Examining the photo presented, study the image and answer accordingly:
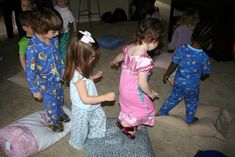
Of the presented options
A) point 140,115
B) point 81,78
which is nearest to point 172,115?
point 140,115

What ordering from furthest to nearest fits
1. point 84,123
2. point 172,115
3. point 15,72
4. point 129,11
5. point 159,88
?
1. point 129,11
2. point 15,72
3. point 159,88
4. point 172,115
5. point 84,123

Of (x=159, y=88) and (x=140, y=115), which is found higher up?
(x=140, y=115)

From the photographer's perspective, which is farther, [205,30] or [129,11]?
[129,11]

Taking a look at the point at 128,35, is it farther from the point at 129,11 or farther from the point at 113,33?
the point at 129,11

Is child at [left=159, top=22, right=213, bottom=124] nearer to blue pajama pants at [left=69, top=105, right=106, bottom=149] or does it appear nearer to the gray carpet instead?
the gray carpet

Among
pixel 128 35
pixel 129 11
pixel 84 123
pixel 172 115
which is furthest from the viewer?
pixel 129 11

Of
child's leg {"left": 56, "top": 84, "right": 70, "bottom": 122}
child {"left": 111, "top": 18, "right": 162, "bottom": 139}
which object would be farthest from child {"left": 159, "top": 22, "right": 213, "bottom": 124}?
child's leg {"left": 56, "top": 84, "right": 70, "bottom": 122}

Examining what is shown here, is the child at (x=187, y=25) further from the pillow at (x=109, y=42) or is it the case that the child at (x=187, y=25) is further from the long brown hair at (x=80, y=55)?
the long brown hair at (x=80, y=55)

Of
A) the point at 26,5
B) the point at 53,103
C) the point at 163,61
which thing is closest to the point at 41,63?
the point at 53,103

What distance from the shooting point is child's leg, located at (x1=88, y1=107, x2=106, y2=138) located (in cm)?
208

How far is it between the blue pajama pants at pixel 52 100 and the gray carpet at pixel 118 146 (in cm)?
37

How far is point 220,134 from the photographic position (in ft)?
7.89

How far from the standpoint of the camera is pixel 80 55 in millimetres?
1703

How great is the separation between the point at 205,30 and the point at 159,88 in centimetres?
123
